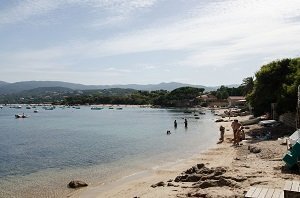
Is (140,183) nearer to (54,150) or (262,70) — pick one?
(54,150)

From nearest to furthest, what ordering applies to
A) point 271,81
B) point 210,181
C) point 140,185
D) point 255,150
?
point 210,181 < point 140,185 < point 255,150 < point 271,81

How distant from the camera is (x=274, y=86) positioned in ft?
168

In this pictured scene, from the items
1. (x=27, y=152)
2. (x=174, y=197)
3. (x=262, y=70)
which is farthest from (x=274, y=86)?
A: (x=174, y=197)

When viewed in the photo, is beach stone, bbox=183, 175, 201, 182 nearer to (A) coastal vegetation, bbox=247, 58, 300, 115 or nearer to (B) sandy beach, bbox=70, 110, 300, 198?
(B) sandy beach, bbox=70, 110, 300, 198

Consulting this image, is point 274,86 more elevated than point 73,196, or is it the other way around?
point 274,86

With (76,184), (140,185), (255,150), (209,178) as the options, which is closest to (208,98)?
(255,150)

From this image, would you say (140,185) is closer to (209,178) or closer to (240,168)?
(209,178)

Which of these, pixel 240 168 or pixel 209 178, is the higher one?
pixel 240 168

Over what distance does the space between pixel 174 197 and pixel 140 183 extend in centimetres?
707

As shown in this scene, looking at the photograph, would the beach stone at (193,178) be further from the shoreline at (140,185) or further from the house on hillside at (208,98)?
the house on hillside at (208,98)

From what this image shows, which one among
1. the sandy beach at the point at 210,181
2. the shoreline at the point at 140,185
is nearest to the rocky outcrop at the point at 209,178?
the sandy beach at the point at 210,181

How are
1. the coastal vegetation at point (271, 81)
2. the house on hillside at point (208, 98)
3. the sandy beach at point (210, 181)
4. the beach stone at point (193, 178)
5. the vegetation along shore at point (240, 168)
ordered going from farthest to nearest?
the house on hillside at point (208, 98)
the coastal vegetation at point (271, 81)
the beach stone at point (193, 178)
the vegetation along shore at point (240, 168)
the sandy beach at point (210, 181)

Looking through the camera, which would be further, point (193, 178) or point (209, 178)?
point (193, 178)

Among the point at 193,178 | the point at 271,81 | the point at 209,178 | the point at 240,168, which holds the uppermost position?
the point at 271,81
